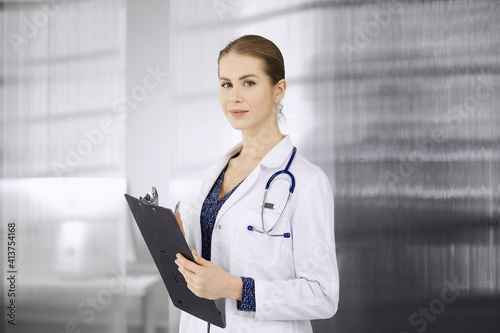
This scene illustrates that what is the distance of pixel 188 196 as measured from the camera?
92.0 inches

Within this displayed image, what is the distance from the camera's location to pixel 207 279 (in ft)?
3.50

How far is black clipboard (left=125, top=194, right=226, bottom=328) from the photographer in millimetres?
1067

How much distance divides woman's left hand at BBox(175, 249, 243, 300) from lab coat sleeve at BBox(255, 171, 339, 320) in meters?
0.06

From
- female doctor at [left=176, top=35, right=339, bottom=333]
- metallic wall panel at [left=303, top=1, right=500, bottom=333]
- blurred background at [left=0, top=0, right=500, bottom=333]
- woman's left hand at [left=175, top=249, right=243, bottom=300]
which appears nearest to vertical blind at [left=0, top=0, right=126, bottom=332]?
blurred background at [left=0, top=0, right=500, bottom=333]

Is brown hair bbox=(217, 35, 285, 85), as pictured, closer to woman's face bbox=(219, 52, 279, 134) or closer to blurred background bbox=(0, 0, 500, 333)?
woman's face bbox=(219, 52, 279, 134)

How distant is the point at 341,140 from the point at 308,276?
125 centimetres

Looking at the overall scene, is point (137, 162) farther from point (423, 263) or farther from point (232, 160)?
point (423, 263)

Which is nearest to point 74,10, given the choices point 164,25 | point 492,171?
point 164,25

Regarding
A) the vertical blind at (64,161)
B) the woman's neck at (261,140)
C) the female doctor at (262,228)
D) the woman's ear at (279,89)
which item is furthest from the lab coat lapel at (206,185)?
the vertical blind at (64,161)

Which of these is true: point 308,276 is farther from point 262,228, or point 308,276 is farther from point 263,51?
point 263,51

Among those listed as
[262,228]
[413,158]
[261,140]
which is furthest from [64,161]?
[413,158]

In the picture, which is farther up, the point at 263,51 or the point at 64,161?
the point at 263,51

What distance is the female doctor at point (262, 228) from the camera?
1.12 metres

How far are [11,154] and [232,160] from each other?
170cm
